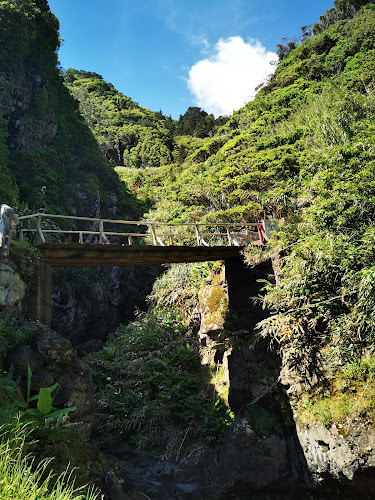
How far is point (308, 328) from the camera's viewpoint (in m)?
8.18

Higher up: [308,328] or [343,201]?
[343,201]

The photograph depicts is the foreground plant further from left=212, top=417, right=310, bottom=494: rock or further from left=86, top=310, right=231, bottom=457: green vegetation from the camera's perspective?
left=86, top=310, right=231, bottom=457: green vegetation

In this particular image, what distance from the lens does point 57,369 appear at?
674 centimetres

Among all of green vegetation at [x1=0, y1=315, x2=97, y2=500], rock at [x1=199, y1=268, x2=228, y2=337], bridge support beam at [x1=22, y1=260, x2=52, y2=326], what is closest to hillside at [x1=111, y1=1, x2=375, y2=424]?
rock at [x1=199, y1=268, x2=228, y2=337]

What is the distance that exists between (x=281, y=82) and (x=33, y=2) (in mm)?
17572

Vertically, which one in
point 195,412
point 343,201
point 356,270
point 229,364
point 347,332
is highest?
point 343,201

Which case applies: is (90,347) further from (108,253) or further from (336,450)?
(336,450)

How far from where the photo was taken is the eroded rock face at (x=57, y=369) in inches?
244

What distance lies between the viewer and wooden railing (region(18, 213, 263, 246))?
831 cm

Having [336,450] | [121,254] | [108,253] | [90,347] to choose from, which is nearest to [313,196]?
[121,254]

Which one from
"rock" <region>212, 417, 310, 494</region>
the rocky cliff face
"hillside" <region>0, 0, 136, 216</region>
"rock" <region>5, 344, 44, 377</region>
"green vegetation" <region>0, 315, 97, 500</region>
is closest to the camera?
"green vegetation" <region>0, 315, 97, 500</region>

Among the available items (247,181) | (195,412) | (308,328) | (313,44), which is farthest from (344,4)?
(195,412)

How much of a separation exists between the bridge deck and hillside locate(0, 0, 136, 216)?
6.67 m

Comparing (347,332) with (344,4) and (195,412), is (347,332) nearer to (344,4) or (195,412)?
(195,412)
